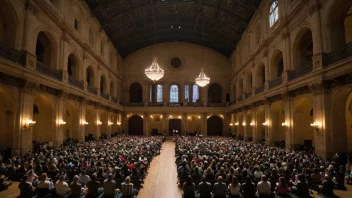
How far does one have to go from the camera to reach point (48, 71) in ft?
54.0

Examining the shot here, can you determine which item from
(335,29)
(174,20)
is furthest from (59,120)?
(174,20)

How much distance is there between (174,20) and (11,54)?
20757mm

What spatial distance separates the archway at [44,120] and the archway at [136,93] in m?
22.3

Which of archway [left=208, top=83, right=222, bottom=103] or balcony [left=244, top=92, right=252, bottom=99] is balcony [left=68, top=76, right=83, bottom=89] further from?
archway [left=208, top=83, right=222, bottom=103]

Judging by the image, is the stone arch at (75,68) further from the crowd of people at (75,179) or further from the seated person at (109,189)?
the seated person at (109,189)

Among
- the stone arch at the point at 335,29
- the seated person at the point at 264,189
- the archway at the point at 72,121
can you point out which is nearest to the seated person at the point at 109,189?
the seated person at the point at 264,189

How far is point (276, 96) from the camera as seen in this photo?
65.6ft

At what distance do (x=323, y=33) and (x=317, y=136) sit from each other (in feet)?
18.7

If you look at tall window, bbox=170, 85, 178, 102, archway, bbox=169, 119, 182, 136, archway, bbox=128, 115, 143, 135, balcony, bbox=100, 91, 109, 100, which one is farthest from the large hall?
archway, bbox=169, 119, 182, 136

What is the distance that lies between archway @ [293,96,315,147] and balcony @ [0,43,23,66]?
17.1 m

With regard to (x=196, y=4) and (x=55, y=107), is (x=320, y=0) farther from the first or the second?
(x=55, y=107)

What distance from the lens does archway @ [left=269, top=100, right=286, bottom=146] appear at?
21.0 metres

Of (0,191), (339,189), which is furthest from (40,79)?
(339,189)

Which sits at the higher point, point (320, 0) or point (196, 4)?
point (196, 4)
